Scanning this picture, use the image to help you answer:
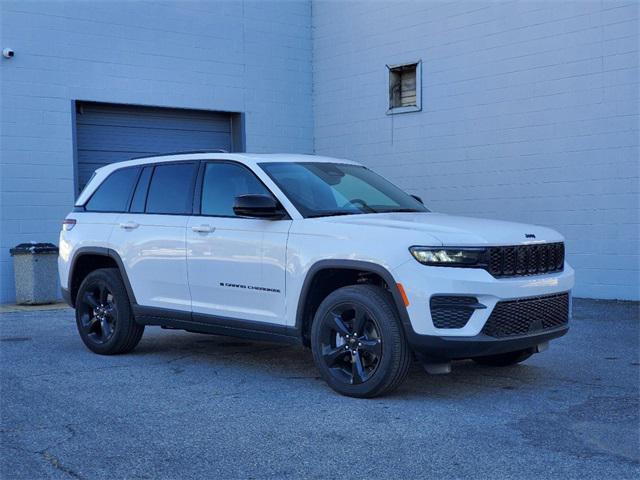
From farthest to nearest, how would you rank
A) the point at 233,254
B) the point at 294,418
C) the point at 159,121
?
the point at 159,121, the point at 233,254, the point at 294,418

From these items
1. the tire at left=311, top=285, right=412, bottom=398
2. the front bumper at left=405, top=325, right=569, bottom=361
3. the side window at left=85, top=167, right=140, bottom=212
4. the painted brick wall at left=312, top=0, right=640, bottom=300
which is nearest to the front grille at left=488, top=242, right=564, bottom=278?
the front bumper at left=405, top=325, right=569, bottom=361

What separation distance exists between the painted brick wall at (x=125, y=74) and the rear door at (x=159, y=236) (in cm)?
614

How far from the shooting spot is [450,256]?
5.93 m

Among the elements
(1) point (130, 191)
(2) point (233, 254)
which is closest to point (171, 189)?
(1) point (130, 191)

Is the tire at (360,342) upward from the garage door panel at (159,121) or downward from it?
downward

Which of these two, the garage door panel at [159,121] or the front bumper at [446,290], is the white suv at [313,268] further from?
the garage door panel at [159,121]

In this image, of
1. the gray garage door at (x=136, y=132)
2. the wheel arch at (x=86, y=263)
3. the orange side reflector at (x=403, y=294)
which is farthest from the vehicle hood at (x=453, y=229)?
the gray garage door at (x=136, y=132)

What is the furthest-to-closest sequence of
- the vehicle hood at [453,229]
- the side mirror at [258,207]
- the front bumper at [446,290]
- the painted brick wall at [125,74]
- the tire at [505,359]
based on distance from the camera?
the painted brick wall at [125,74], the tire at [505,359], the side mirror at [258,207], the vehicle hood at [453,229], the front bumper at [446,290]

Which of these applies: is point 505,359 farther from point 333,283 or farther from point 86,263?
point 86,263

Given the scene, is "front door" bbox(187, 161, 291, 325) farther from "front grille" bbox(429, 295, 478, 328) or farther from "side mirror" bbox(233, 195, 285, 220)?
"front grille" bbox(429, 295, 478, 328)

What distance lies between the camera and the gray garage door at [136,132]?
1448 cm

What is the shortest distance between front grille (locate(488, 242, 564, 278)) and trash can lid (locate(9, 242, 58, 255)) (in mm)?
8685

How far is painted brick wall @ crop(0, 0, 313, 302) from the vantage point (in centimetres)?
1345

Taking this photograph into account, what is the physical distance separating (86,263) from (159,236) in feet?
4.50
